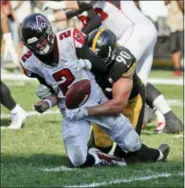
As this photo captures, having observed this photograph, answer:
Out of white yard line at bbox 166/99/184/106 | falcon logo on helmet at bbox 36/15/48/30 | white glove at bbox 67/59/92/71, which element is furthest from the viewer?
white yard line at bbox 166/99/184/106

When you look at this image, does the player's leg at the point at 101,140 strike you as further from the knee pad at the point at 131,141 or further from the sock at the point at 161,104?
the sock at the point at 161,104

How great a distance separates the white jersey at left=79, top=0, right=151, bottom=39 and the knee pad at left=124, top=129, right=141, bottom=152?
6.36ft

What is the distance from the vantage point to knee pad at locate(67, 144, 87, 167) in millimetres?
6051

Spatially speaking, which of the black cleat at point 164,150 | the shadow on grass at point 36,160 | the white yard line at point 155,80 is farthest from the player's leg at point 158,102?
the white yard line at point 155,80

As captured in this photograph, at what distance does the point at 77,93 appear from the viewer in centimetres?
587

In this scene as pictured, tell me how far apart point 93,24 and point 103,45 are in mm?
1868

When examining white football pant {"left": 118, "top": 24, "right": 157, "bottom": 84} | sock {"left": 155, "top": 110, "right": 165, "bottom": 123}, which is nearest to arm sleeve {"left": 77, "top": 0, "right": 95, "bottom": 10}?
white football pant {"left": 118, "top": 24, "right": 157, "bottom": 84}

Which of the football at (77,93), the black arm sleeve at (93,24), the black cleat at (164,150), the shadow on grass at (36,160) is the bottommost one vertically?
the shadow on grass at (36,160)

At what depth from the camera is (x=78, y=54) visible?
600 centimetres

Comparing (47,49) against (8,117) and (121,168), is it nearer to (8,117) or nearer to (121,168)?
(121,168)

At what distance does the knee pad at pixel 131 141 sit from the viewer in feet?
20.2

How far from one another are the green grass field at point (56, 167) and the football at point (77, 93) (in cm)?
47

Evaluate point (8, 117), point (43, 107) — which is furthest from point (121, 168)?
point (8, 117)

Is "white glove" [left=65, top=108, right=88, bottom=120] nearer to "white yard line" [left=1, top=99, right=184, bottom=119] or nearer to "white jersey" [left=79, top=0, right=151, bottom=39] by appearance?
"white jersey" [left=79, top=0, right=151, bottom=39]
